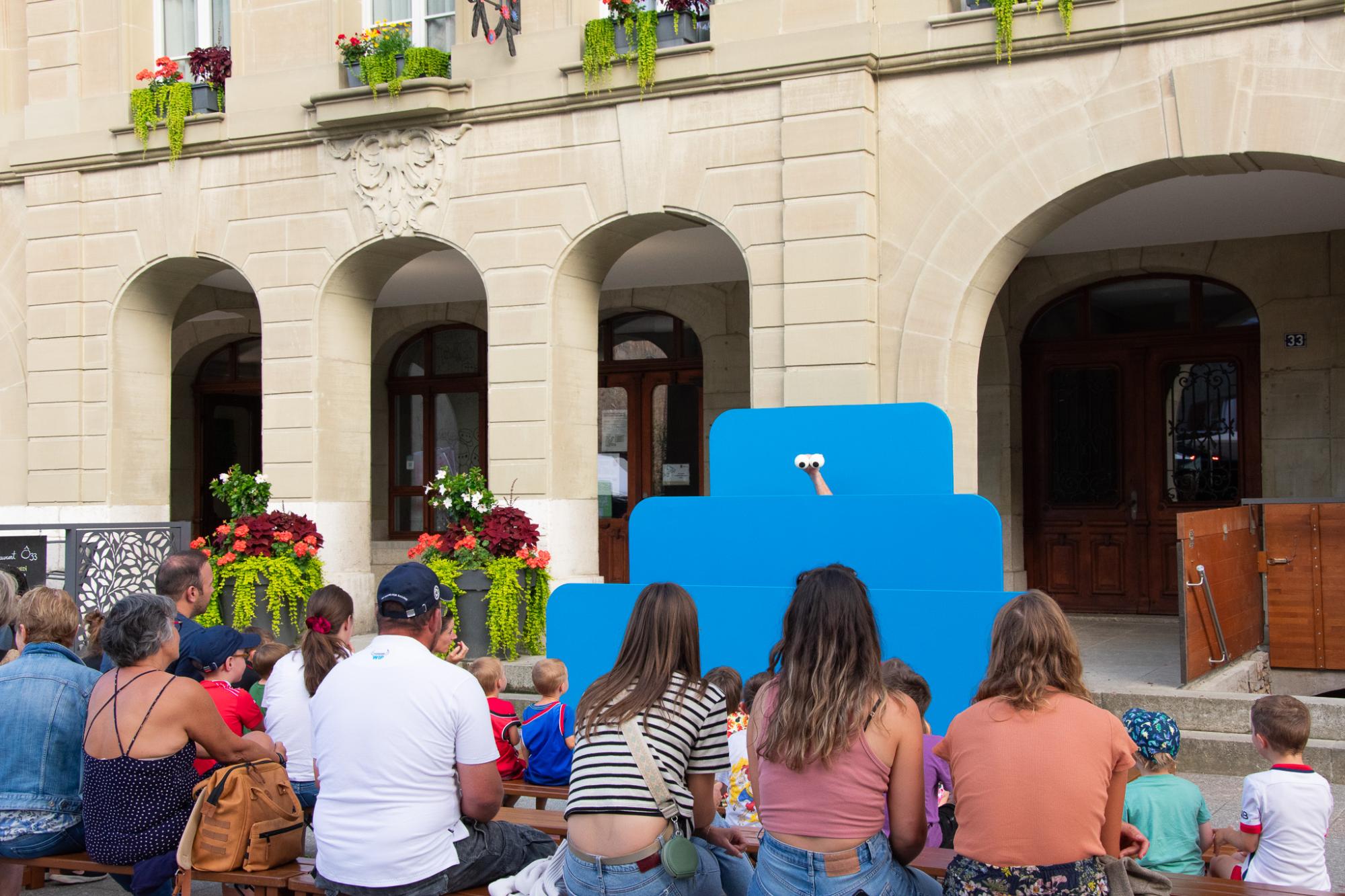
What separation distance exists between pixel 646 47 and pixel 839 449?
5229 mm

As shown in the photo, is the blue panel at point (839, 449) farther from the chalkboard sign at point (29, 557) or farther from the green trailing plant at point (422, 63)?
the chalkboard sign at point (29, 557)

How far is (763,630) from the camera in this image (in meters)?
7.07

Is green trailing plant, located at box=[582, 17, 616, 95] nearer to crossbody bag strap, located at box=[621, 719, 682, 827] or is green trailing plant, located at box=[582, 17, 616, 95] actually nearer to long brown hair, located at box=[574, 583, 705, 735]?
long brown hair, located at box=[574, 583, 705, 735]

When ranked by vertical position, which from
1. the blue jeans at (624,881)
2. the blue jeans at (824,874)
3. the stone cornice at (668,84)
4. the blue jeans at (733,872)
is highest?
the stone cornice at (668,84)

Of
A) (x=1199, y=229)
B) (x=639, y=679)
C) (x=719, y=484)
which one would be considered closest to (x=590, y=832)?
(x=639, y=679)

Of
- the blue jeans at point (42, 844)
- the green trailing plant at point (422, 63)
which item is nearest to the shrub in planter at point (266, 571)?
the green trailing plant at point (422, 63)

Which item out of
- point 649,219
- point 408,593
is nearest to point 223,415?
point 649,219

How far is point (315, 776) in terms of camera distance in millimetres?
5922

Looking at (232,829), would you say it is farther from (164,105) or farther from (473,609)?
(164,105)

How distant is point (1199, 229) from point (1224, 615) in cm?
488

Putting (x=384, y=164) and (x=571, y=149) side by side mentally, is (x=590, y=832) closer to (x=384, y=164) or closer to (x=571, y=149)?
(x=571, y=149)

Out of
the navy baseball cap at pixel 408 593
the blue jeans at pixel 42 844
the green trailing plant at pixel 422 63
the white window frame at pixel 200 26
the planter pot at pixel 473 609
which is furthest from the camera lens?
the white window frame at pixel 200 26

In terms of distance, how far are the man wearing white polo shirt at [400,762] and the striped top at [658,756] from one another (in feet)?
1.35

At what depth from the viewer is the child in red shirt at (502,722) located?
6.29 meters
